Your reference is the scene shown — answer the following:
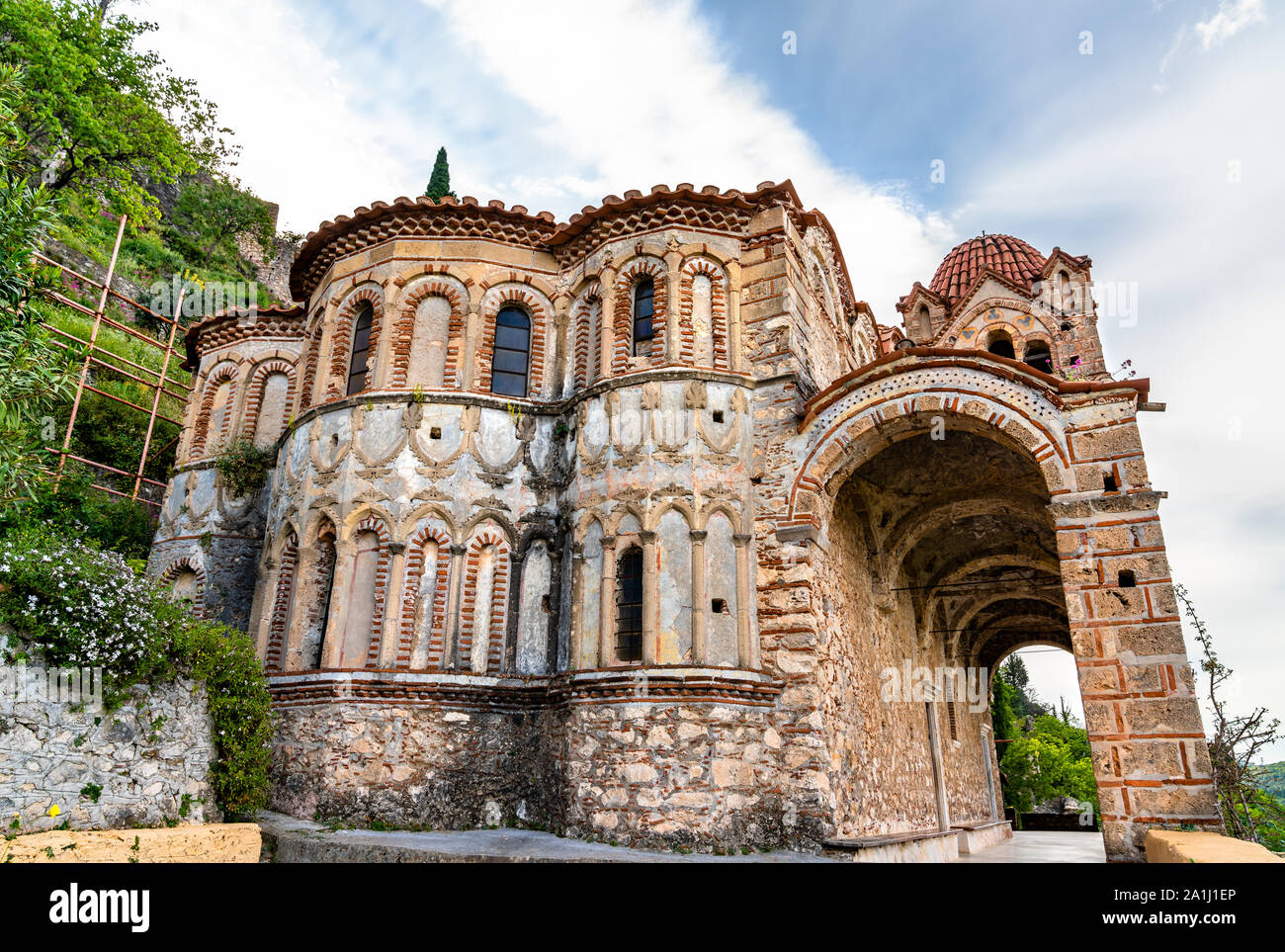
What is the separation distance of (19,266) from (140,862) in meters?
7.39

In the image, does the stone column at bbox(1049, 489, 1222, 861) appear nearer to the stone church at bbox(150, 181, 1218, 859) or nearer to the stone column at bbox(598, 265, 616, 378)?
the stone church at bbox(150, 181, 1218, 859)

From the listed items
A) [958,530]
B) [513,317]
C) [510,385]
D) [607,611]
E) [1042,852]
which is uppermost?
[513,317]

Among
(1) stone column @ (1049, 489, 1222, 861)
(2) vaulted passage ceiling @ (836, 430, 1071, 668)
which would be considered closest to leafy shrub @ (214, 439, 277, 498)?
(2) vaulted passage ceiling @ (836, 430, 1071, 668)

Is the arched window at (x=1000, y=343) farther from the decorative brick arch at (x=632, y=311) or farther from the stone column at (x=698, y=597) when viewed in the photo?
the stone column at (x=698, y=597)

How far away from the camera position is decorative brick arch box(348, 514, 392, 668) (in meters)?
12.0

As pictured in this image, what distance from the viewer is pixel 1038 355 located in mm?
18562

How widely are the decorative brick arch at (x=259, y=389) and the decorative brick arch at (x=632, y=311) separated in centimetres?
808

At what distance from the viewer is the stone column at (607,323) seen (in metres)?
13.1

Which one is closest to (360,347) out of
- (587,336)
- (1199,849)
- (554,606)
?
(587,336)

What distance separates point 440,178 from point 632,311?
25.8m

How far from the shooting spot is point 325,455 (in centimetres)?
1332

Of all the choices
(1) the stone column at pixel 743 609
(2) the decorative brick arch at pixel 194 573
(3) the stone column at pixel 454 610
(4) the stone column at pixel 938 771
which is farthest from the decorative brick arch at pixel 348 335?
(4) the stone column at pixel 938 771

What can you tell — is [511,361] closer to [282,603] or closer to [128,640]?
[282,603]
